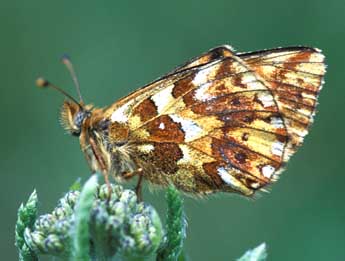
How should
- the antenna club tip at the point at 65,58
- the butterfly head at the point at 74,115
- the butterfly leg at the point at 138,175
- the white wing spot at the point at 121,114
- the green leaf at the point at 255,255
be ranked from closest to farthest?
1. the green leaf at the point at 255,255
2. the butterfly leg at the point at 138,175
3. the antenna club tip at the point at 65,58
4. the butterfly head at the point at 74,115
5. the white wing spot at the point at 121,114

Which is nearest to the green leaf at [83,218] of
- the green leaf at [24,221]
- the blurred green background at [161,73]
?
the green leaf at [24,221]

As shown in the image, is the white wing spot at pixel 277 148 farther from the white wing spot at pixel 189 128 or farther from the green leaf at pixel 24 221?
the green leaf at pixel 24 221

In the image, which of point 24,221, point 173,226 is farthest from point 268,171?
point 24,221

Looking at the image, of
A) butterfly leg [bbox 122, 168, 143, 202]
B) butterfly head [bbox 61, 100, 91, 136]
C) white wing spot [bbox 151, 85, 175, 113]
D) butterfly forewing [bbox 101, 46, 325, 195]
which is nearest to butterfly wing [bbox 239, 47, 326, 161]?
butterfly forewing [bbox 101, 46, 325, 195]

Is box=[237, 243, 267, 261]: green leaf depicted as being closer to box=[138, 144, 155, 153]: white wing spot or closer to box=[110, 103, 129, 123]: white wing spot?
box=[138, 144, 155, 153]: white wing spot

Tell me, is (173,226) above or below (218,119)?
below

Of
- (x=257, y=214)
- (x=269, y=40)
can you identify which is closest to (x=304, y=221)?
(x=257, y=214)

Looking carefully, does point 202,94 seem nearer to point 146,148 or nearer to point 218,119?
point 218,119
